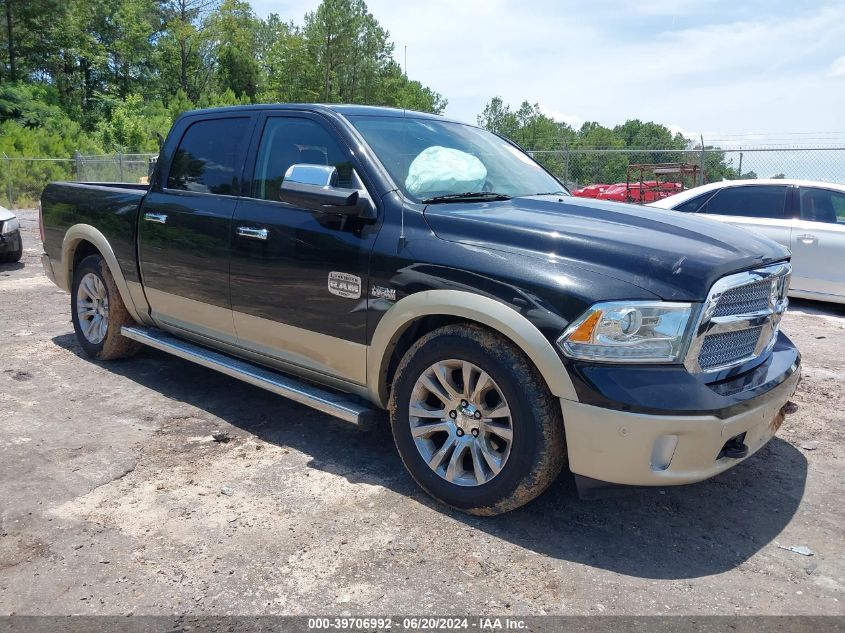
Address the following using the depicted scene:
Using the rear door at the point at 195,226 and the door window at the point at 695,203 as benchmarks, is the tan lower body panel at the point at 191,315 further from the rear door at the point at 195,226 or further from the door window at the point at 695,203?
the door window at the point at 695,203

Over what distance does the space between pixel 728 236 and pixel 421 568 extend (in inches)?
84.4

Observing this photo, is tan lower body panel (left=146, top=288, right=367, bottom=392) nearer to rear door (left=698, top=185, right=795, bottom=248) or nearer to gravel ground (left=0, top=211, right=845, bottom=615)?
gravel ground (left=0, top=211, right=845, bottom=615)

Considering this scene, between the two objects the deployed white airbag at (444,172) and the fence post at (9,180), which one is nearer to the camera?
the deployed white airbag at (444,172)

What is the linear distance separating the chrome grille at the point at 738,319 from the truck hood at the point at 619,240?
64mm

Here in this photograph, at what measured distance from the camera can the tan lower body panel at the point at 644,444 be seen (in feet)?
9.16

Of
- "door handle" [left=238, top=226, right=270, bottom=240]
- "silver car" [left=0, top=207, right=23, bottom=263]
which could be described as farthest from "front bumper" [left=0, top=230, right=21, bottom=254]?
"door handle" [left=238, top=226, right=270, bottom=240]

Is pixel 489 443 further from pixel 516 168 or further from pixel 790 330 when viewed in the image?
pixel 790 330

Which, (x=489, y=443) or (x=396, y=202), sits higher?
(x=396, y=202)

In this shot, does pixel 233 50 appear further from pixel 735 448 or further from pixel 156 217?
pixel 735 448

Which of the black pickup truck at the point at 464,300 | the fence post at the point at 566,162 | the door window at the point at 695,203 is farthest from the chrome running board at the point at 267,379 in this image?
the fence post at the point at 566,162

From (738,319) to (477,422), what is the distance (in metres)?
1.24

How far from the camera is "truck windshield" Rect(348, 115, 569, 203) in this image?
12.4ft

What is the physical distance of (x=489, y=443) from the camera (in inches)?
127

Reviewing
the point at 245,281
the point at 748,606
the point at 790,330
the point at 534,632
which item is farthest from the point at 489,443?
the point at 790,330
